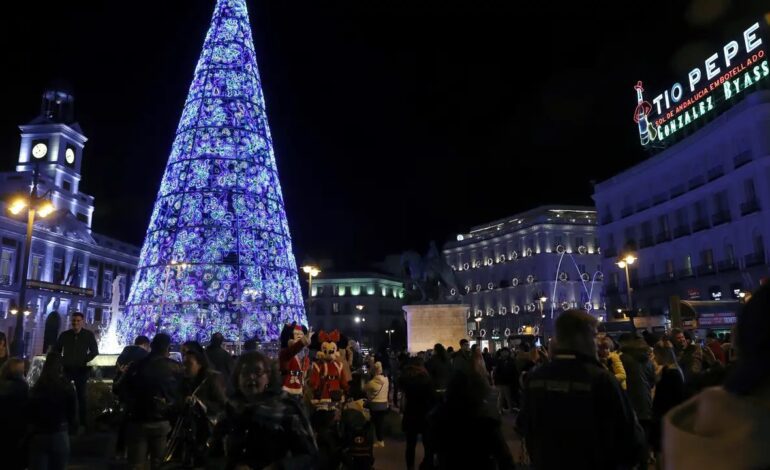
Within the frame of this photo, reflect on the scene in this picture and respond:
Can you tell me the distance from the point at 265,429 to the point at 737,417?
8.68 feet

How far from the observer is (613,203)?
51656 mm

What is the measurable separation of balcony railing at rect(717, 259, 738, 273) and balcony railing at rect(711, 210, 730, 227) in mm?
2696

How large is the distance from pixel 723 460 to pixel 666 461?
0.43 feet

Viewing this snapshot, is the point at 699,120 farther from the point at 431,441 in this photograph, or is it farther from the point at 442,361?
the point at 431,441

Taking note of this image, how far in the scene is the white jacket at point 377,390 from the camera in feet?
32.3

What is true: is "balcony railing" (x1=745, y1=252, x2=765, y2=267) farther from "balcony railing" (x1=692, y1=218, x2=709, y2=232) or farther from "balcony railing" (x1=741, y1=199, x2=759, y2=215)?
"balcony railing" (x1=692, y1=218, x2=709, y2=232)

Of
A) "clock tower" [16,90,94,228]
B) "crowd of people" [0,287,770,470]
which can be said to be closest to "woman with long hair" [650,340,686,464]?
"crowd of people" [0,287,770,470]

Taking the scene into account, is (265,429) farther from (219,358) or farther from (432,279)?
(432,279)

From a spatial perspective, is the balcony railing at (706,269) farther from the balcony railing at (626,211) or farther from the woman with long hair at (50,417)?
the woman with long hair at (50,417)

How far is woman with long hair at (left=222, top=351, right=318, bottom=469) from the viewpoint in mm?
3293

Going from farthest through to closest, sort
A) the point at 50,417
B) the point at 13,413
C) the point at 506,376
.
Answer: the point at 506,376 < the point at 50,417 < the point at 13,413

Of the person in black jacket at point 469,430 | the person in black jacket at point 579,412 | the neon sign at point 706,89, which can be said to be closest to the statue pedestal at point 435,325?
the person in black jacket at point 469,430

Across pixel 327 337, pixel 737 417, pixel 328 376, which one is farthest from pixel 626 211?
pixel 737 417

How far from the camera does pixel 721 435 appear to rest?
1276 mm
